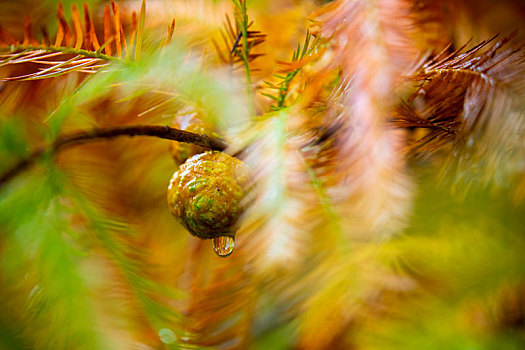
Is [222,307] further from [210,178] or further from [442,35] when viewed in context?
[442,35]

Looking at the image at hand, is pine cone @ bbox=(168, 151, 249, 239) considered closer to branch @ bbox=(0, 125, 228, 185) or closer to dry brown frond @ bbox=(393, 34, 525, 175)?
branch @ bbox=(0, 125, 228, 185)

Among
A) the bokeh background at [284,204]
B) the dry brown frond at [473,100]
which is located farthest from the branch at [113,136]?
the dry brown frond at [473,100]

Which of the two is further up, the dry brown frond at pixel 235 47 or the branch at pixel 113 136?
the dry brown frond at pixel 235 47

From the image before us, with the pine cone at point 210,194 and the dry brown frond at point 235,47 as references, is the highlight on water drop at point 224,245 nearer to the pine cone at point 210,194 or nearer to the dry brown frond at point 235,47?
the pine cone at point 210,194

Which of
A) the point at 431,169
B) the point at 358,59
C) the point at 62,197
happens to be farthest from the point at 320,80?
the point at 62,197

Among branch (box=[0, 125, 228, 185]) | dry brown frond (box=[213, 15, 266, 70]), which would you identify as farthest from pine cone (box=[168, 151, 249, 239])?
dry brown frond (box=[213, 15, 266, 70])
